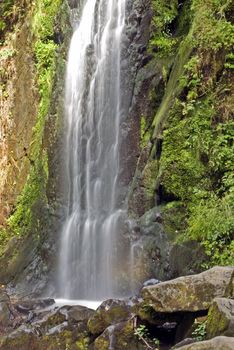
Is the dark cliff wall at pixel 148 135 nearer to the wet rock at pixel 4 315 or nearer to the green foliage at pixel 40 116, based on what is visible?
the green foliage at pixel 40 116

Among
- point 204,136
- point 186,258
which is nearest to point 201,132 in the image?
point 204,136

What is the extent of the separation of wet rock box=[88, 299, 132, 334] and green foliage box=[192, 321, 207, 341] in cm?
129

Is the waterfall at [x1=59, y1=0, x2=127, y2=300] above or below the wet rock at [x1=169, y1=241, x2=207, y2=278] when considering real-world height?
above

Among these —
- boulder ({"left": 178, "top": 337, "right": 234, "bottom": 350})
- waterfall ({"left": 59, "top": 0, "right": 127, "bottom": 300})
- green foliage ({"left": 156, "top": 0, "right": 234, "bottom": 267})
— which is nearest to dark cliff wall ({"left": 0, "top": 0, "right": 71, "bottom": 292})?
waterfall ({"left": 59, "top": 0, "right": 127, "bottom": 300})

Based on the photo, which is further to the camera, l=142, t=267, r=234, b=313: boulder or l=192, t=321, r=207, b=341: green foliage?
l=142, t=267, r=234, b=313: boulder

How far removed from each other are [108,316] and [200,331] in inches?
63.3

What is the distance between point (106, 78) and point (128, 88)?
0.79 m

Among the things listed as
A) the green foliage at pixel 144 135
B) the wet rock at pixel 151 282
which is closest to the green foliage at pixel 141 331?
the wet rock at pixel 151 282

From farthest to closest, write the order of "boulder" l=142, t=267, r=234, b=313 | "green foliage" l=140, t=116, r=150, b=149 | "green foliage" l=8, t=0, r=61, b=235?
1. "green foliage" l=8, t=0, r=61, b=235
2. "green foliage" l=140, t=116, r=150, b=149
3. "boulder" l=142, t=267, r=234, b=313

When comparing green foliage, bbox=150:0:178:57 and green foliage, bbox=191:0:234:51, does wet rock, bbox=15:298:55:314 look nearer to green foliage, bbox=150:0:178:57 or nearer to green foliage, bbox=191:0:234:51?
green foliage, bbox=191:0:234:51

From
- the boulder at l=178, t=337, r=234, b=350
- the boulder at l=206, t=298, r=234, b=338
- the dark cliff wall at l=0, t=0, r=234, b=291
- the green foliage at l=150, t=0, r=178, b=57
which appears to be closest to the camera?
the boulder at l=178, t=337, r=234, b=350

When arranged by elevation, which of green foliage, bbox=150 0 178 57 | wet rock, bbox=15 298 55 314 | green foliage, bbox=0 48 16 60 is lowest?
wet rock, bbox=15 298 55 314

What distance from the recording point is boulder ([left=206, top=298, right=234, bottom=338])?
4590 millimetres

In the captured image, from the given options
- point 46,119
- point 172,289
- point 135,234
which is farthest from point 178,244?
point 46,119
